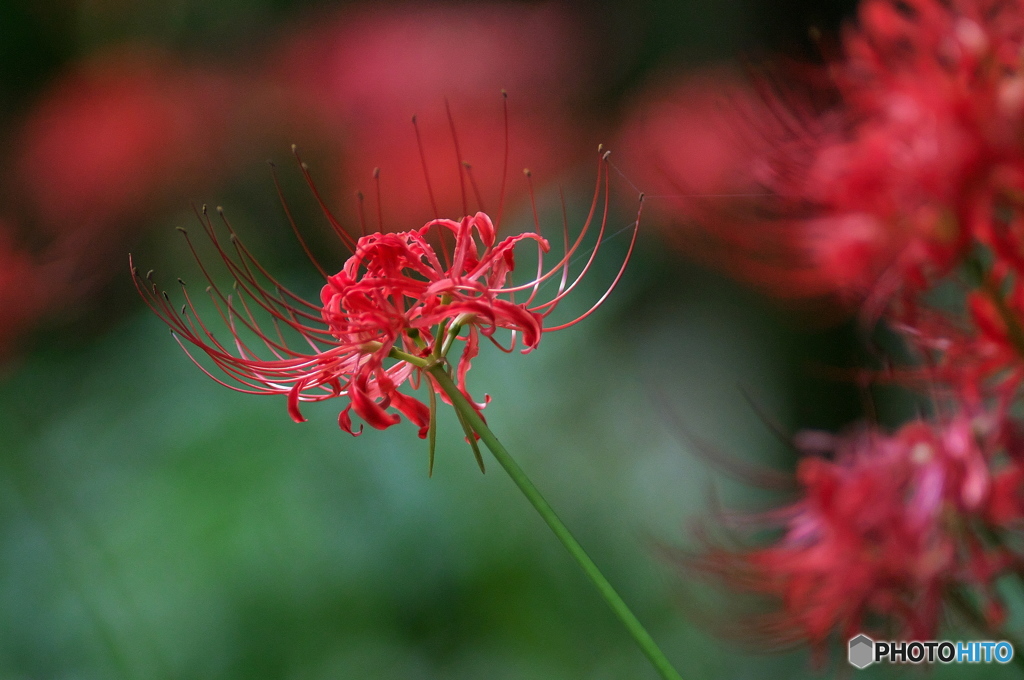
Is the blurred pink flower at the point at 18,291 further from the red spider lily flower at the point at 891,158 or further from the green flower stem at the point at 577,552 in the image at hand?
the green flower stem at the point at 577,552

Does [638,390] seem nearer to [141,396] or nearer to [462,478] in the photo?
[462,478]

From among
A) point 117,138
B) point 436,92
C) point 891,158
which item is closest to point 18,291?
point 117,138

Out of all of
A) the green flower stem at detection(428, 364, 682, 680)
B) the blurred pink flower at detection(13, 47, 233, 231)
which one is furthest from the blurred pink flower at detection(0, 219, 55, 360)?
the green flower stem at detection(428, 364, 682, 680)

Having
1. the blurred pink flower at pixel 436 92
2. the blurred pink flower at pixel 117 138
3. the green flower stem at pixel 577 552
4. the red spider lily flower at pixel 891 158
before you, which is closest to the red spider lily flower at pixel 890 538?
the red spider lily flower at pixel 891 158

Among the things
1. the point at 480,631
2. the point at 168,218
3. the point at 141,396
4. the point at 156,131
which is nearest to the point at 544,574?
the point at 480,631

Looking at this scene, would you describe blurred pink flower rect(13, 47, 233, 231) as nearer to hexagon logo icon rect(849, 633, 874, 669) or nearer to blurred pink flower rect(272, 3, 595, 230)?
blurred pink flower rect(272, 3, 595, 230)

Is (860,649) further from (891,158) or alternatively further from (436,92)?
(436,92)

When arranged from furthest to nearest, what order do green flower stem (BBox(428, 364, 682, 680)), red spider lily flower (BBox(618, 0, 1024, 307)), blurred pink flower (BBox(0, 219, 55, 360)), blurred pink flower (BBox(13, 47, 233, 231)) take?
blurred pink flower (BBox(13, 47, 233, 231)), blurred pink flower (BBox(0, 219, 55, 360)), red spider lily flower (BBox(618, 0, 1024, 307)), green flower stem (BBox(428, 364, 682, 680))
